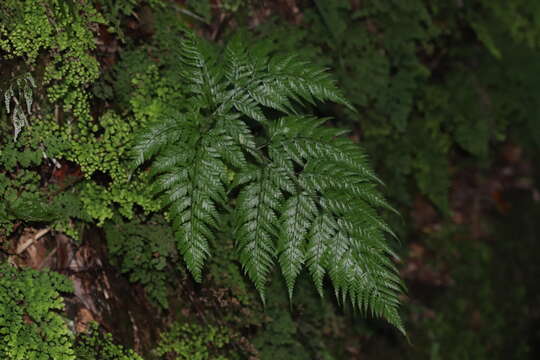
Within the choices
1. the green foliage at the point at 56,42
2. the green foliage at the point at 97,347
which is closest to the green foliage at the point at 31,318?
the green foliage at the point at 97,347

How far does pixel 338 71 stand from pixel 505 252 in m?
2.74

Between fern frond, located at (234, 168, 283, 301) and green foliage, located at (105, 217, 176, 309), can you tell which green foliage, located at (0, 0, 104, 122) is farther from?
fern frond, located at (234, 168, 283, 301)

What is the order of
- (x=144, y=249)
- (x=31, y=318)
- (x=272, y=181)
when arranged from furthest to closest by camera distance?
(x=144, y=249), (x=272, y=181), (x=31, y=318)

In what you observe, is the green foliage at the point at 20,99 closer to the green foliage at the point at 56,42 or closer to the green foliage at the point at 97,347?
the green foliage at the point at 56,42

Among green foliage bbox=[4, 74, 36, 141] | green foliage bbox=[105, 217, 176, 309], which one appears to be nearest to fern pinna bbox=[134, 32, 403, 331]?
green foliage bbox=[105, 217, 176, 309]

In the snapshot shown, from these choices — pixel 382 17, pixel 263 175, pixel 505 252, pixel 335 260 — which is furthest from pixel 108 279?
pixel 505 252

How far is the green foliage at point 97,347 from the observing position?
271 cm

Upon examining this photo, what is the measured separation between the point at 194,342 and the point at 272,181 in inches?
39.7

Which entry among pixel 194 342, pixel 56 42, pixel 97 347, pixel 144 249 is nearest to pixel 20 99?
pixel 56 42

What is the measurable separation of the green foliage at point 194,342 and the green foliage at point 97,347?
24 centimetres

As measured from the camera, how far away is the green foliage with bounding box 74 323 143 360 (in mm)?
2707

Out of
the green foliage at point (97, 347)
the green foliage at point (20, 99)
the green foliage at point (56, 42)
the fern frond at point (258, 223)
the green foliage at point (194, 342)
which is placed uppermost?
the green foliage at point (56, 42)

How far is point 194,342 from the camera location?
3076 millimetres

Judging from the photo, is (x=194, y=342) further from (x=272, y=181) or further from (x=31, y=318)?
(x=272, y=181)
